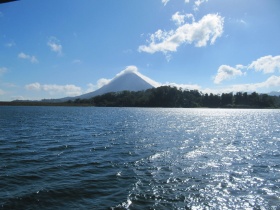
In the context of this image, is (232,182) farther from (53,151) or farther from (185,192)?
(53,151)

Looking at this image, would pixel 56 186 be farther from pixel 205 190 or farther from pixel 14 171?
pixel 205 190

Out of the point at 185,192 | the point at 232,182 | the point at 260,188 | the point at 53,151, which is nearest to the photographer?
the point at 185,192

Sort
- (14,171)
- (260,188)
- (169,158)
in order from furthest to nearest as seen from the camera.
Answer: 1. (169,158)
2. (14,171)
3. (260,188)

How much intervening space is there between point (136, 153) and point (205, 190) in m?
12.2

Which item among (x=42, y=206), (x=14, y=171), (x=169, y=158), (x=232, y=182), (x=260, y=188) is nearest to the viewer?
(x=42, y=206)

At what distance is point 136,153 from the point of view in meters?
26.8

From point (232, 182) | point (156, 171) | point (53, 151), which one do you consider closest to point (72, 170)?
point (156, 171)

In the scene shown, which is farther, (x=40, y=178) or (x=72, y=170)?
(x=72, y=170)

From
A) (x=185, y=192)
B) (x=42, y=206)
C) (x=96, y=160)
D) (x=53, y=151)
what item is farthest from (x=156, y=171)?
(x=53, y=151)

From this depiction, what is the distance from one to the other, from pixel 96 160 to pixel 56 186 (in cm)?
754

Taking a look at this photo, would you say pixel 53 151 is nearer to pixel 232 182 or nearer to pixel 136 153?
pixel 136 153

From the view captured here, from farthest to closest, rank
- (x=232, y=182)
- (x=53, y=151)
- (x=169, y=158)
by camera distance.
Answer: (x=53, y=151) < (x=169, y=158) < (x=232, y=182)

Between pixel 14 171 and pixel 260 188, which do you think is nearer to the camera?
pixel 260 188

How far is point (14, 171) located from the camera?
725 inches
